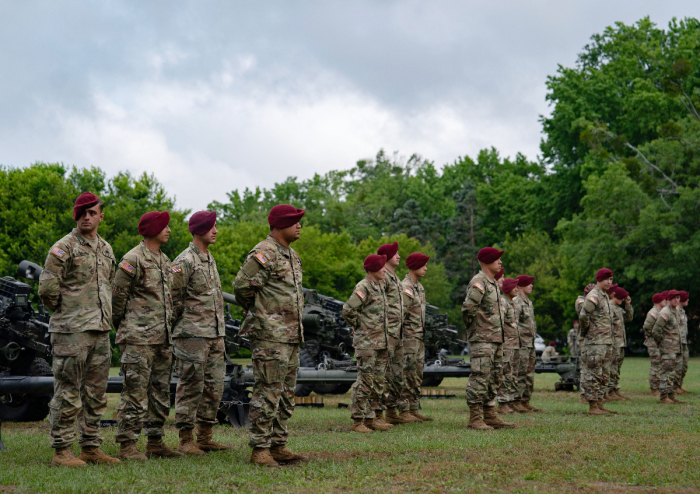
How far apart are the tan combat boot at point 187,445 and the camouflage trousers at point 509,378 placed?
578 centimetres

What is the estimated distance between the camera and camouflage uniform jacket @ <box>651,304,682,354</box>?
1475 centimetres

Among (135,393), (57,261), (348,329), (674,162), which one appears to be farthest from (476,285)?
(674,162)

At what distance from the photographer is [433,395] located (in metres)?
15.2

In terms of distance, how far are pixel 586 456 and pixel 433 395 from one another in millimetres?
8025

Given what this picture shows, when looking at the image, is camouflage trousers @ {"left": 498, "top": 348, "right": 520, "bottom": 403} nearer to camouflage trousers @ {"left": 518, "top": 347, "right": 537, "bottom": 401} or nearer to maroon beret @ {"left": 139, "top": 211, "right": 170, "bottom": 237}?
camouflage trousers @ {"left": 518, "top": 347, "right": 537, "bottom": 401}

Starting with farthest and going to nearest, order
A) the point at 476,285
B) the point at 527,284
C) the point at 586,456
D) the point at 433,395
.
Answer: the point at 433,395 → the point at 527,284 → the point at 476,285 → the point at 586,456

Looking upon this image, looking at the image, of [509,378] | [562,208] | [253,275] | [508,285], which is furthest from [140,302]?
[562,208]

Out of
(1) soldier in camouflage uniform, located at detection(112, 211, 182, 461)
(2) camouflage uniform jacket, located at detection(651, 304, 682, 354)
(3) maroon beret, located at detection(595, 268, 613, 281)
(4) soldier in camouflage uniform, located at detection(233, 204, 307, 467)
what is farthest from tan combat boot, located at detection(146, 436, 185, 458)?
(2) camouflage uniform jacket, located at detection(651, 304, 682, 354)

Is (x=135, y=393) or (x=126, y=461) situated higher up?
(x=135, y=393)

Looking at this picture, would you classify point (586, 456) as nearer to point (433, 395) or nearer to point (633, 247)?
point (433, 395)

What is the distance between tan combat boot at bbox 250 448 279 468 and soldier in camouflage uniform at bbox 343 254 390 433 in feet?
9.24

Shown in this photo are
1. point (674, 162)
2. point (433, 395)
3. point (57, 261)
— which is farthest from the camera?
point (674, 162)

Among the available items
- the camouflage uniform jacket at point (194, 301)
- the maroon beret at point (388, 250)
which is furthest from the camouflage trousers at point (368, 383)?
the camouflage uniform jacket at point (194, 301)

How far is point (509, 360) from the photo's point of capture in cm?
1219
